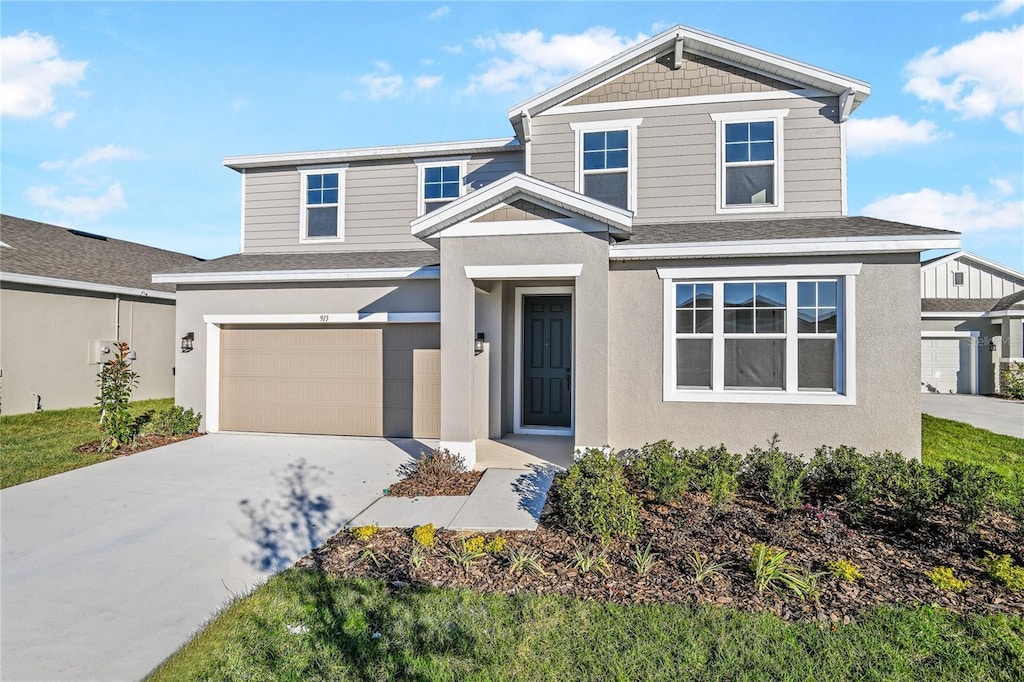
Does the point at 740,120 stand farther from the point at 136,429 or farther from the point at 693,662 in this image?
the point at 136,429

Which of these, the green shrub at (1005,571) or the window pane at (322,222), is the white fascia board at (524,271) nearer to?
the green shrub at (1005,571)

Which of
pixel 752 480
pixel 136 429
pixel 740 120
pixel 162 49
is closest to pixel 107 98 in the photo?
pixel 162 49

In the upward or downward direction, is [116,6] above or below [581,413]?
above

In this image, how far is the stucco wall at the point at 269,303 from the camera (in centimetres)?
938

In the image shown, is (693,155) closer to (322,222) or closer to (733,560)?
(733,560)

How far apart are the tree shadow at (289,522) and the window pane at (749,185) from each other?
26.5ft

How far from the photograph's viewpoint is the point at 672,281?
7488 millimetres

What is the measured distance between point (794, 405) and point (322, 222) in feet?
33.0

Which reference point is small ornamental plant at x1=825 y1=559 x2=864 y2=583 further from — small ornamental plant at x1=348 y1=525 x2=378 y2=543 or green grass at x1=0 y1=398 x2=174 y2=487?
green grass at x1=0 y1=398 x2=174 y2=487

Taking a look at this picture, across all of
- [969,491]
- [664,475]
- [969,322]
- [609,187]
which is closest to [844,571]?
[969,491]

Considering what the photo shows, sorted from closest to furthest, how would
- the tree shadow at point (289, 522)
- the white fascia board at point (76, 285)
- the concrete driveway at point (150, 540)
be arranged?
the concrete driveway at point (150, 540) → the tree shadow at point (289, 522) → the white fascia board at point (76, 285)

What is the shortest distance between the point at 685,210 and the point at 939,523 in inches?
232

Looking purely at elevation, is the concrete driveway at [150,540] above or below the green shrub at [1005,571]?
below

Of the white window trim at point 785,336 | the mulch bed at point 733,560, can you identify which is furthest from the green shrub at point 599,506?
the white window trim at point 785,336
